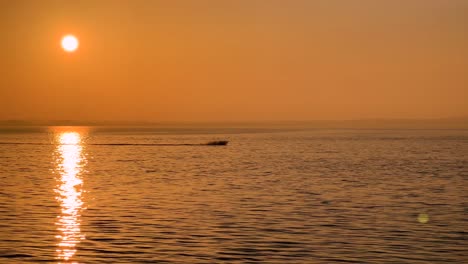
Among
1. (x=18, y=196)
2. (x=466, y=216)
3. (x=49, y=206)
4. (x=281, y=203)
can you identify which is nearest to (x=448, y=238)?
(x=466, y=216)

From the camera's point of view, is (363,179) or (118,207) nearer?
(118,207)

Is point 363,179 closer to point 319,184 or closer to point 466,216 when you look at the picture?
point 319,184

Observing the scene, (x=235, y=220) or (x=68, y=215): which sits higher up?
(x=68, y=215)

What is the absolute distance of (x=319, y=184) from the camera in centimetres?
6069

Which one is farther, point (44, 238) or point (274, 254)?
point (44, 238)

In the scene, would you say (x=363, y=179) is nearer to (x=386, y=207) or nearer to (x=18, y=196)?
(x=386, y=207)

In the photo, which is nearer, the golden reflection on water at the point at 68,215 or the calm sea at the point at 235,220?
the calm sea at the point at 235,220

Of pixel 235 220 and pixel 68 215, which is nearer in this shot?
pixel 235 220

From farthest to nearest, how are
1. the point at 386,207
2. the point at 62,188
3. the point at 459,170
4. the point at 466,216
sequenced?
the point at 459,170
the point at 62,188
the point at 386,207
the point at 466,216

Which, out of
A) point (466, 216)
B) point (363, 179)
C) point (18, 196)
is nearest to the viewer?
point (466, 216)

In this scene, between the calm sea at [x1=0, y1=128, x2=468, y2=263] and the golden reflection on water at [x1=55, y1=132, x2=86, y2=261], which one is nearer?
the calm sea at [x1=0, y1=128, x2=468, y2=263]

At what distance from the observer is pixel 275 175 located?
7225 cm

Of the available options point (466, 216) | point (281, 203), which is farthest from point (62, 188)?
point (466, 216)

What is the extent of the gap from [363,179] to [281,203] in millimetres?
22452
